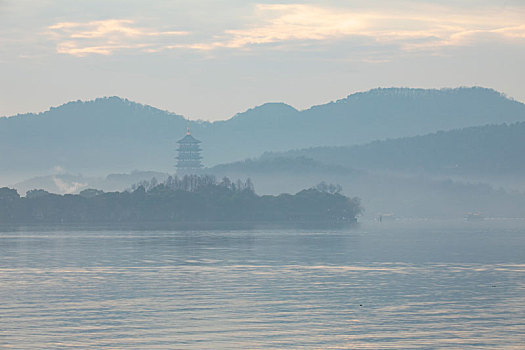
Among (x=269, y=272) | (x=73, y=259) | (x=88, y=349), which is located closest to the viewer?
(x=88, y=349)

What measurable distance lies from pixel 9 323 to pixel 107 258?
155 ft

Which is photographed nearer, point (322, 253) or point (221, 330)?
point (221, 330)

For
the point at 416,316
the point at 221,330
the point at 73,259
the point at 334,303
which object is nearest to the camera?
the point at 221,330

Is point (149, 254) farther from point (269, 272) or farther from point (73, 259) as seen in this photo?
point (269, 272)

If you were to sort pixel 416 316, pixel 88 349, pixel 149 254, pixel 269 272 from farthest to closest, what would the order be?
pixel 149 254, pixel 269 272, pixel 416 316, pixel 88 349

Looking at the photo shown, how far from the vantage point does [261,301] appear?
57875 mm

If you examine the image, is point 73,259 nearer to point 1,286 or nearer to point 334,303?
point 1,286

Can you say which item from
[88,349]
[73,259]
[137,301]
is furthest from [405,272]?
[88,349]

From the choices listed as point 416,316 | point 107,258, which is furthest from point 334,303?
point 107,258

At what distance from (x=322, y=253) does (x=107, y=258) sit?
2301 cm

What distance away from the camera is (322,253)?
345ft

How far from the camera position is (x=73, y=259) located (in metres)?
95.1

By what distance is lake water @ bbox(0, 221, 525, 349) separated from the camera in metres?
45.1

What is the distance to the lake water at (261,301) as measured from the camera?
1777 inches
